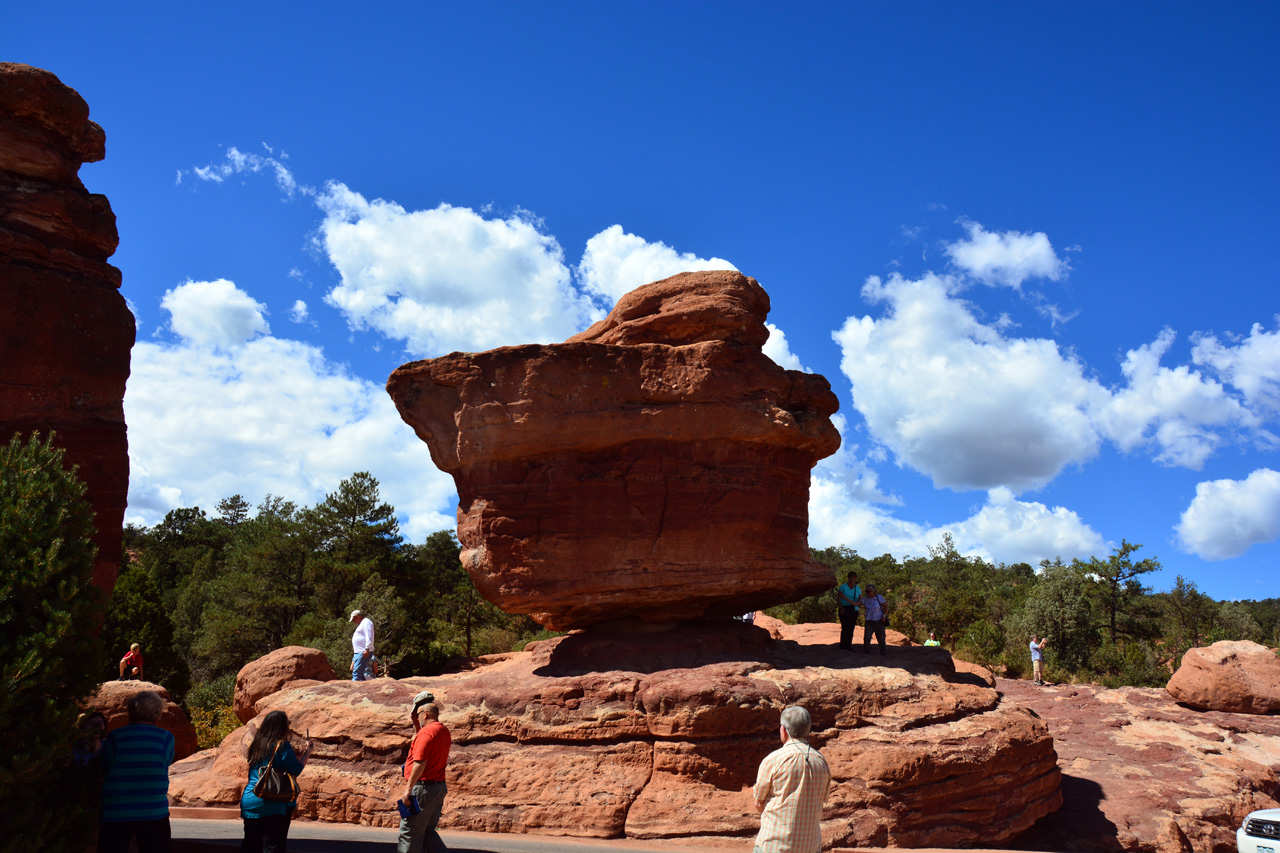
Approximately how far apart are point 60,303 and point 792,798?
8312 millimetres

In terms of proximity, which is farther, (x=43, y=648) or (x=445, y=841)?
(x=445, y=841)

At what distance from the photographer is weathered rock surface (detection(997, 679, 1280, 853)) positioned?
11867 millimetres

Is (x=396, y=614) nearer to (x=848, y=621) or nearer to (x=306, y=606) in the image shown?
(x=306, y=606)

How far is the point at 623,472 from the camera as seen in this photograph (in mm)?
13125

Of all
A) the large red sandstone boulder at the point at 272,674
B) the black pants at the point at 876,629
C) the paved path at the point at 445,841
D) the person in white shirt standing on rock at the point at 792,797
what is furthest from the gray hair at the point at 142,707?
the black pants at the point at 876,629

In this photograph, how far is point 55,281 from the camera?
7.82 metres

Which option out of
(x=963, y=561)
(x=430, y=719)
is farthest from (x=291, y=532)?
(x=963, y=561)

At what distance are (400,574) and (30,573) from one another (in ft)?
88.5

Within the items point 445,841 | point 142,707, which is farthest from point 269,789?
point 445,841

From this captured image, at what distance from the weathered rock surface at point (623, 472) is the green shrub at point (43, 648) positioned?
23.8 ft

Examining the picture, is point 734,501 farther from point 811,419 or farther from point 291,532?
point 291,532

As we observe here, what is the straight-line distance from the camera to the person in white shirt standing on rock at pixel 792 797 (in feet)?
17.4

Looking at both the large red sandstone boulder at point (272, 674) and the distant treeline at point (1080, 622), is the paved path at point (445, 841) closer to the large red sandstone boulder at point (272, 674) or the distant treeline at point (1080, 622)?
the large red sandstone boulder at point (272, 674)

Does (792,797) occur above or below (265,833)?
above
